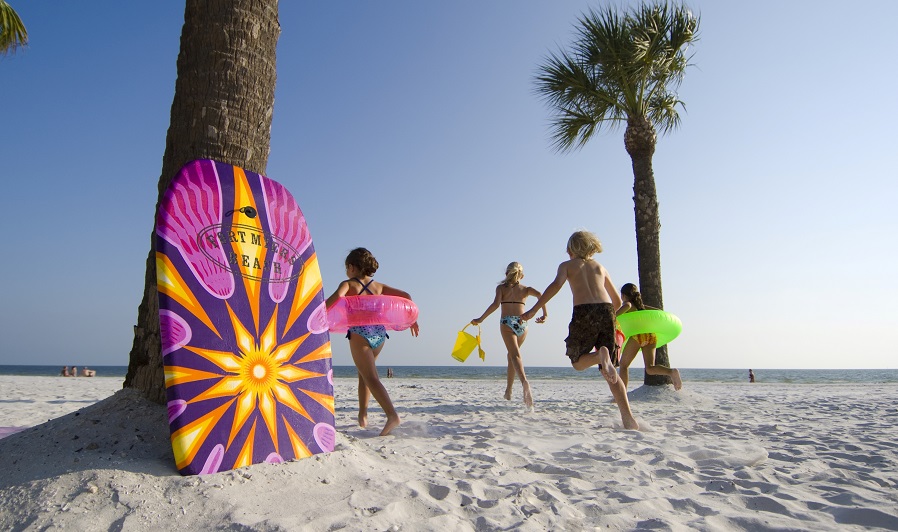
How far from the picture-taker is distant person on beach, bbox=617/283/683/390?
5887mm

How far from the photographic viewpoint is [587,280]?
4090 mm

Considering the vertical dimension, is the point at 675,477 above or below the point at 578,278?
below

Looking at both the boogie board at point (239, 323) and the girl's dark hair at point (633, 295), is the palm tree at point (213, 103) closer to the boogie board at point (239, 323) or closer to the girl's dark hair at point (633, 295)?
the boogie board at point (239, 323)

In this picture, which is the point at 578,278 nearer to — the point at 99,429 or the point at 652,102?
the point at 99,429

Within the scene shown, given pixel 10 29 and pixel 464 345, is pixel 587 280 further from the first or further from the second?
pixel 10 29

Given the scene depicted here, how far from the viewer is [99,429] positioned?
7.70ft

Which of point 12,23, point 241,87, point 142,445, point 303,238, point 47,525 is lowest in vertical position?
point 47,525

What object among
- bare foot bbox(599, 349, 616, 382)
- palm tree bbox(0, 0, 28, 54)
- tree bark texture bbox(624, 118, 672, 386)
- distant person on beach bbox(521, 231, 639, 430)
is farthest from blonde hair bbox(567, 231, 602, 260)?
palm tree bbox(0, 0, 28, 54)

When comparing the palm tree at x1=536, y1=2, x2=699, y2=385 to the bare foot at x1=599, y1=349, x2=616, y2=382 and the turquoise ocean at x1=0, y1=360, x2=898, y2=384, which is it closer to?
the bare foot at x1=599, y1=349, x2=616, y2=382

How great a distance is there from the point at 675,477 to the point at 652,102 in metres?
7.78

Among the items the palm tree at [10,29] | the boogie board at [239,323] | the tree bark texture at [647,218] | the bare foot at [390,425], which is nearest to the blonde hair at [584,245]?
the bare foot at [390,425]

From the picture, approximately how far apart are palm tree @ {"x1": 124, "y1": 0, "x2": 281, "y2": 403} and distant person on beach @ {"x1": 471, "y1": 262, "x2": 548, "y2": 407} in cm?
352

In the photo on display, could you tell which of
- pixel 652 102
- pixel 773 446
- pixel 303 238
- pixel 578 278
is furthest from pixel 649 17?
pixel 303 238

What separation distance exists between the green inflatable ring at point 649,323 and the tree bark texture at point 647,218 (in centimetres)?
119
